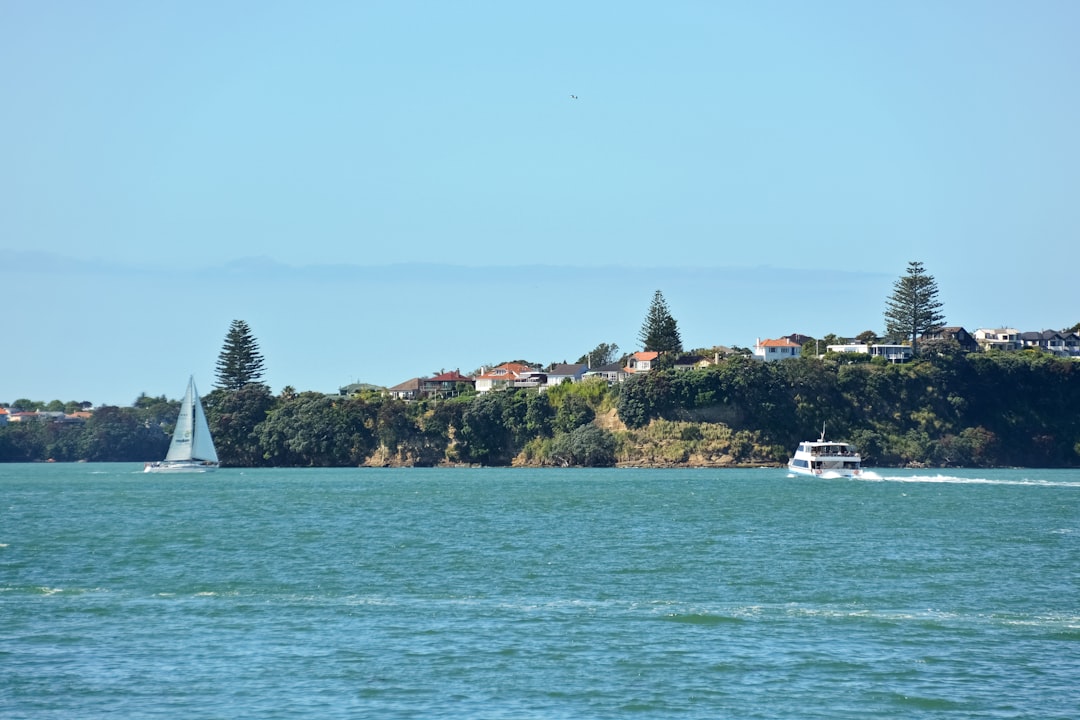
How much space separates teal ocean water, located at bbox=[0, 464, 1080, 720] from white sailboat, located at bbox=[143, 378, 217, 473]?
74391 millimetres

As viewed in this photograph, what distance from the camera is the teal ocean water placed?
97.4 feet

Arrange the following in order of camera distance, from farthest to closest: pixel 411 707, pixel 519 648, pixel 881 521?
pixel 881 521, pixel 519 648, pixel 411 707

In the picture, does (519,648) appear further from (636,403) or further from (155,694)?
(636,403)

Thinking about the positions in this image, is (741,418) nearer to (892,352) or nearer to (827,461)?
(892,352)

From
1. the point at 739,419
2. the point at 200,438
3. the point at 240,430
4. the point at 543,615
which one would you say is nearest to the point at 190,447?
the point at 200,438

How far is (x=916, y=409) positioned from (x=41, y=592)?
5651 inches

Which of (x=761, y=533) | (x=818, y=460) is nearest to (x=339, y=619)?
(x=761, y=533)

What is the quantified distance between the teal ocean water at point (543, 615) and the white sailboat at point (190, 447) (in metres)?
74.4

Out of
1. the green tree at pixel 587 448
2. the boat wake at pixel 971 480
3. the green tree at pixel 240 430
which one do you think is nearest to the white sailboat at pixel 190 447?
the green tree at pixel 240 430

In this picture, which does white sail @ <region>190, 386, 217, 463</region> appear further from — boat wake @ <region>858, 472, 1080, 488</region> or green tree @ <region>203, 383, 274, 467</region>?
boat wake @ <region>858, 472, 1080, 488</region>

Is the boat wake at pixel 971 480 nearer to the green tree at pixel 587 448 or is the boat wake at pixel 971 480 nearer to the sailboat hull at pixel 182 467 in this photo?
the green tree at pixel 587 448

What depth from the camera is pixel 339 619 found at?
130ft

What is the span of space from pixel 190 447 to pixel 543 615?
→ 125 m

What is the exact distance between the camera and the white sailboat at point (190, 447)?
6147 inches
